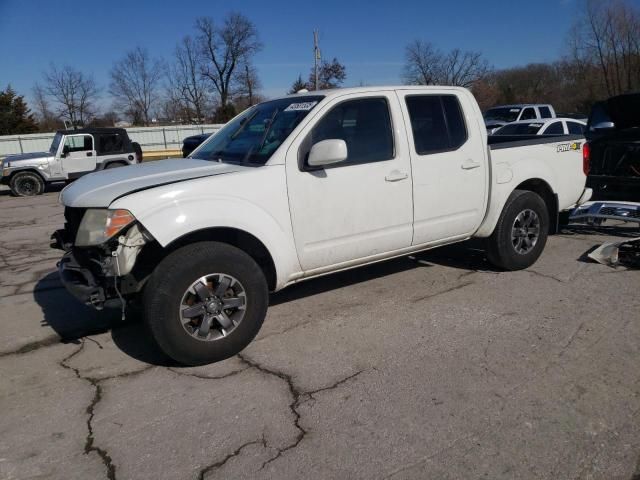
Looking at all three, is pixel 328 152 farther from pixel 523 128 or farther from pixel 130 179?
pixel 523 128

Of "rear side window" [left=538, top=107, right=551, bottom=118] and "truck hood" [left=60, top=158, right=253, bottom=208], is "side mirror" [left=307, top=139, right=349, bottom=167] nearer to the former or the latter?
"truck hood" [left=60, top=158, right=253, bottom=208]

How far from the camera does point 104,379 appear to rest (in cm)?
353

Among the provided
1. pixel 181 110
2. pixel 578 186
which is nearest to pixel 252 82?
pixel 181 110

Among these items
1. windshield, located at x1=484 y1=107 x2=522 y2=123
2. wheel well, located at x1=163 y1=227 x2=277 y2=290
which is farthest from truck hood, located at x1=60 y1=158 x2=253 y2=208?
windshield, located at x1=484 y1=107 x2=522 y2=123

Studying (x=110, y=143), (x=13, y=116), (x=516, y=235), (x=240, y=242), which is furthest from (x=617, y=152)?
(x=13, y=116)

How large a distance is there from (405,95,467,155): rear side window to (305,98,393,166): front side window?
303 mm

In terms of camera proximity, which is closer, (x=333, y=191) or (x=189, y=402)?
(x=189, y=402)

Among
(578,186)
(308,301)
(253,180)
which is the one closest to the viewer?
(253,180)

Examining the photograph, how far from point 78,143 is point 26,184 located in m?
1.95

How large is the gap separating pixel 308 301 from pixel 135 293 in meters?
1.75

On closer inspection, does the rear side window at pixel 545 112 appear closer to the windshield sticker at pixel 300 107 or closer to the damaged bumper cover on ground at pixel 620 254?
the damaged bumper cover on ground at pixel 620 254

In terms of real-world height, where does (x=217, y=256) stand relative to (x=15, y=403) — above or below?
above

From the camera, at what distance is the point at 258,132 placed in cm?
435

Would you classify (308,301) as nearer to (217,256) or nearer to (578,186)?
(217,256)
